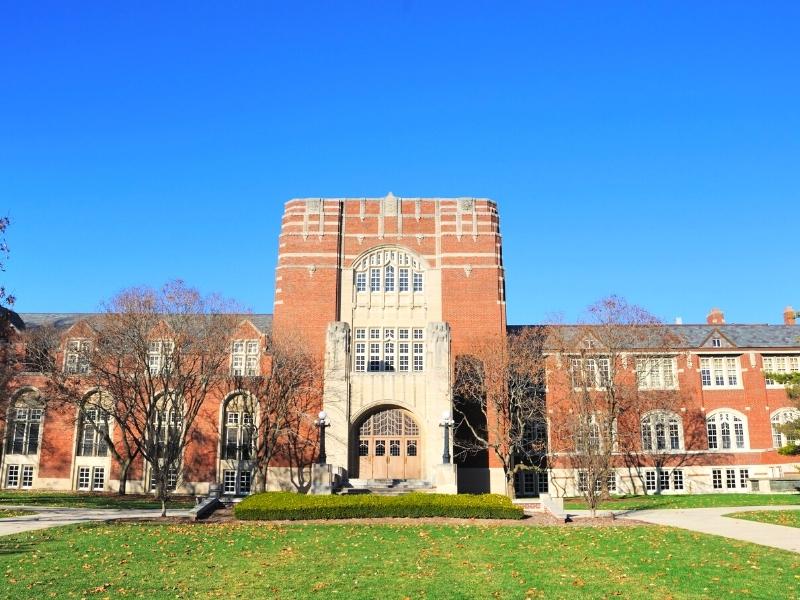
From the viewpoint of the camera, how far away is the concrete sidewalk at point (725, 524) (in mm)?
18205

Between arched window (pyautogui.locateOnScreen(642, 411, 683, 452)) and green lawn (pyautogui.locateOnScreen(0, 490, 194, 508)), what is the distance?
26509 mm

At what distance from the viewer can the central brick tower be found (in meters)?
36.1

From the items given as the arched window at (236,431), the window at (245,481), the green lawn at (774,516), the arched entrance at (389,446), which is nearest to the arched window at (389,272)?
the arched entrance at (389,446)

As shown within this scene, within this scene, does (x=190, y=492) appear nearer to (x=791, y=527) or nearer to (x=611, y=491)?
(x=611, y=491)

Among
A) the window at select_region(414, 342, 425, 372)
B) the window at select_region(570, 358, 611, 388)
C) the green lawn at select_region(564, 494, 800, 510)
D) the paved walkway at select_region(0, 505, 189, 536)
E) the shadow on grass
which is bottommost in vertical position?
the green lawn at select_region(564, 494, 800, 510)

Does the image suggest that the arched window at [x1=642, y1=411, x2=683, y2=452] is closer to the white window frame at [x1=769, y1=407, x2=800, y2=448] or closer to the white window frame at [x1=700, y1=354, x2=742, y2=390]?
the white window frame at [x1=700, y1=354, x2=742, y2=390]

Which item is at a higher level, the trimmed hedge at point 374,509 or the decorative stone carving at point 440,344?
the decorative stone carving at point 440,344

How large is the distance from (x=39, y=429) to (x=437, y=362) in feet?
82.6

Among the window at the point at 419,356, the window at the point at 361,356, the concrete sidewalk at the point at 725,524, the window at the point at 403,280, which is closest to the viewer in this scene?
the concrete sidewalk at the point at 725,524

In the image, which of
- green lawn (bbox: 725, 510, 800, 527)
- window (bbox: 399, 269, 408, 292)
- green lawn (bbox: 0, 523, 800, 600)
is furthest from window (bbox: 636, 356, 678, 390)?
green lawn (bbox: 0, 523, 800, 600)

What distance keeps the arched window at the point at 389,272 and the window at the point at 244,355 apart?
726 centimetres

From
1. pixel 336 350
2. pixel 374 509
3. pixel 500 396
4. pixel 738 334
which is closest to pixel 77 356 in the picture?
pixel 336 350

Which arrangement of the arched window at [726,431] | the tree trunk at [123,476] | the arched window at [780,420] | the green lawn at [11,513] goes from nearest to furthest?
the green lawn at [11,513] < the tree trunk at [123,476] < the arched window at [780,420] < the arched window at [726,431]

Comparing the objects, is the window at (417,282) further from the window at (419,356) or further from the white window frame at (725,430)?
the white window frame at (725,430)
